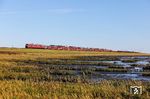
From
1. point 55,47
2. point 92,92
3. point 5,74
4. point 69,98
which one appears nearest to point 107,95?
point 92,92

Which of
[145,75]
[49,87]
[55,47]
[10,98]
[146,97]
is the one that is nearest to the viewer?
[10,98]

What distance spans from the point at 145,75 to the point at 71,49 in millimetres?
125580

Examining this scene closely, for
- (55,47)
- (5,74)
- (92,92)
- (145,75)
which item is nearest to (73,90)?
(92,92)

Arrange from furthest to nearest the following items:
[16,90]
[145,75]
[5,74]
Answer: [145,75], [5,74], [16,90]

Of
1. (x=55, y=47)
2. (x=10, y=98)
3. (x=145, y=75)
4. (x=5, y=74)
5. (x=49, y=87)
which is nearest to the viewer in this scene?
(x=10, y=98)

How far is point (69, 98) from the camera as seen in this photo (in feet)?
53.5

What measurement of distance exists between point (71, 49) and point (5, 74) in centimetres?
13068

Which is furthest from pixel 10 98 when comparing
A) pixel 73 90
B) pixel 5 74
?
pixel 5 74

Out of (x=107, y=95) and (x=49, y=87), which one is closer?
(x=107, y=95)

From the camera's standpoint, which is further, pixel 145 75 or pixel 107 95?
pixel 145 75

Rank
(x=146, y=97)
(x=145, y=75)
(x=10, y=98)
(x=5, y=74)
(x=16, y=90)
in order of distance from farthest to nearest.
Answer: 1. (x=145, y=75)
2. (x=5, y=74)
3. (x=16, y=90)
4. (x=146, y=97)
5. (x=10, y=98)

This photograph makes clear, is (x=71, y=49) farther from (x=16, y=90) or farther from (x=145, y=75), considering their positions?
(x=16, y=90)

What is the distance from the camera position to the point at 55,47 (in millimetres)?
158875

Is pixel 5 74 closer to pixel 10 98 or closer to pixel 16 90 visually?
pixel 16 90
